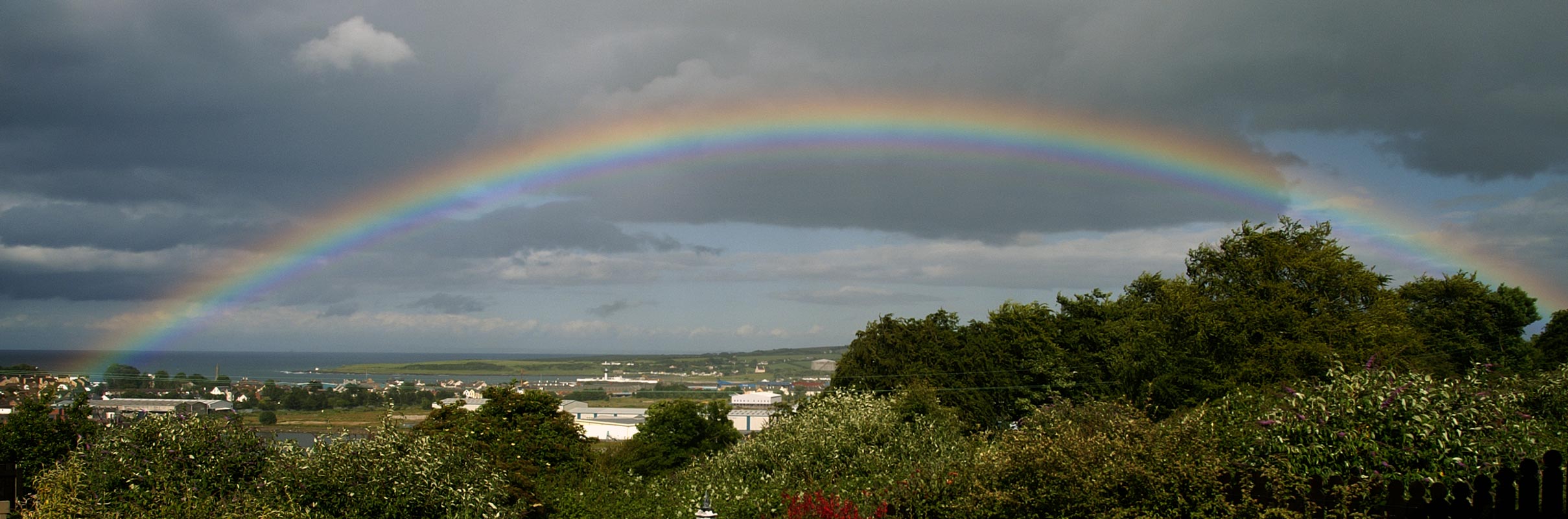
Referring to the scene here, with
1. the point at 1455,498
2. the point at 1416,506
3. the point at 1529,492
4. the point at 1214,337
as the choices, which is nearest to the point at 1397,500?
the point at 1416,506

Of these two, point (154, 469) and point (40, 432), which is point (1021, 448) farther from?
point (40, 432)

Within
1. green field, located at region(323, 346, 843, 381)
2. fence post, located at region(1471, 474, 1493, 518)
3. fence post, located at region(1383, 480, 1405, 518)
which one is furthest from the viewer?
green field, located at region(323, 346, 843, 381)

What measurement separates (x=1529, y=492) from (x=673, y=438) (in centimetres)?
6439

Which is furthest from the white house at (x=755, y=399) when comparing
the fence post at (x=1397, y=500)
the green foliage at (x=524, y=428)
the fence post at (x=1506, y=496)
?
the fence post at (x=1506, y=496)

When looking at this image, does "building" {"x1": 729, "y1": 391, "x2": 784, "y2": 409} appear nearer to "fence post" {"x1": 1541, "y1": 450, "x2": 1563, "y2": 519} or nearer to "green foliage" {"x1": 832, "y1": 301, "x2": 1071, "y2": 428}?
"green foliage" {"x1": 832, "y1": 301, "x2": 1071, "y2": 428}

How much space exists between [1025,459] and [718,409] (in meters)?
63.9

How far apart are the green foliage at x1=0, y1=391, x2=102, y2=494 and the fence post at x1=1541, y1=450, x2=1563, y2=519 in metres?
26.5

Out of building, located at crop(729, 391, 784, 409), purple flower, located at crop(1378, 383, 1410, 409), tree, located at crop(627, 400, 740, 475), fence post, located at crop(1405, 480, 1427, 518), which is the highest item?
purple flower, located at crop(1378, 383, 1410, 409)

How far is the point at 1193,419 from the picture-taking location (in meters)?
14.9

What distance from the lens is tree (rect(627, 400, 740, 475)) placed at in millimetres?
66188

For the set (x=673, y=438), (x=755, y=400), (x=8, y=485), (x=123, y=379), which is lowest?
(x=755, y=400)

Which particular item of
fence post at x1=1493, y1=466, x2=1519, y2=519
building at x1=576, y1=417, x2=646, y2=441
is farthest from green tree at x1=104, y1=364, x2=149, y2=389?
building at x1=576, y1=417, x2=646, y2=441

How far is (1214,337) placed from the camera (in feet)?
131

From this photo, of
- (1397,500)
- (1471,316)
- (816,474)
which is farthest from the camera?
(1471,316)
